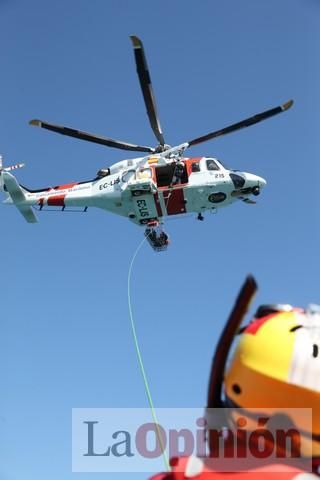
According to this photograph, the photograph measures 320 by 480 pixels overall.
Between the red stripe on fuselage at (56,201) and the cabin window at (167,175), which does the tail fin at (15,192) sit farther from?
the cabin window at (167,175)

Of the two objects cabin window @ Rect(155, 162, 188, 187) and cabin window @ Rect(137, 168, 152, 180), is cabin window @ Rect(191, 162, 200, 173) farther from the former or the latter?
cabin window @ Rect(137, 168, 152, 180)

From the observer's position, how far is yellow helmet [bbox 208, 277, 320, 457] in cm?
289

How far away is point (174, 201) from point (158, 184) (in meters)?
0.55

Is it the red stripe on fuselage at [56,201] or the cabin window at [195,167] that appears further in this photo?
the red stripe on fuselage at [56,201]

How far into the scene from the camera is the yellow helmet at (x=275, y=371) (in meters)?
2.89

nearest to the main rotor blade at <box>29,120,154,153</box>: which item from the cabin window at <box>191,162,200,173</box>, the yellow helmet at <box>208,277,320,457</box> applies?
the cabin window at <box>191,162,200,173</box>

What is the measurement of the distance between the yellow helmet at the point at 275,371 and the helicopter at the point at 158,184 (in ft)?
31.0

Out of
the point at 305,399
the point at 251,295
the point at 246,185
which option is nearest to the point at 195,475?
the point at 305,399

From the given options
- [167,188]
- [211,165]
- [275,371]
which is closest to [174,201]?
[167,188]

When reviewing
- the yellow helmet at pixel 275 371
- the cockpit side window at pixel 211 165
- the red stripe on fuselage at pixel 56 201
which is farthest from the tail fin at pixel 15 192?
the yellow helmet at pixel 275 371

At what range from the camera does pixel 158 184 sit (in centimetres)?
1270

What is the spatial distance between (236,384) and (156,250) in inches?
376

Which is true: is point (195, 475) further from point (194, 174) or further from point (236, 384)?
point (194, 174)

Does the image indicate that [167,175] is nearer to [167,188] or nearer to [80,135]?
[167,188]
